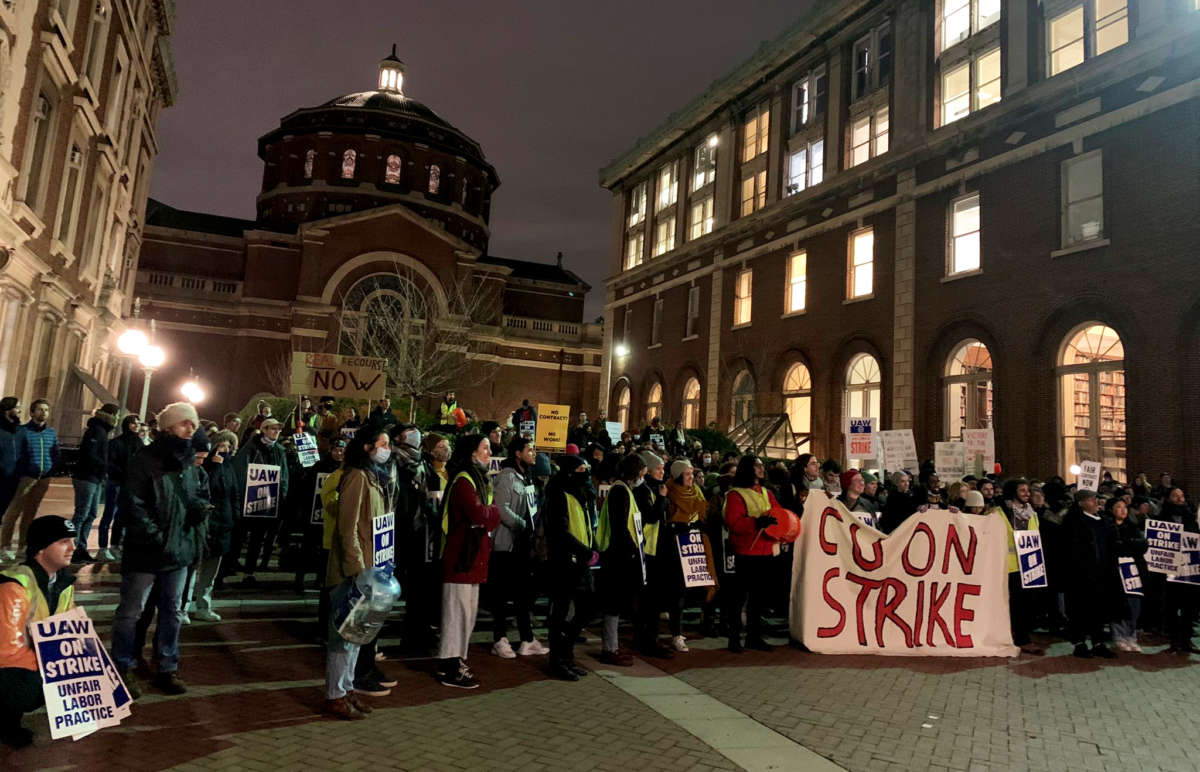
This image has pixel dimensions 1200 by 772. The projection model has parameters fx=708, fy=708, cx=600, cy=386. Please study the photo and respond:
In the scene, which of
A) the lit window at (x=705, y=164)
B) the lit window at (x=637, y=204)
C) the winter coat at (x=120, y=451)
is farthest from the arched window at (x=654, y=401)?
the winter coat at (x=120, y=451)

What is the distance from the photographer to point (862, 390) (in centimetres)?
2478

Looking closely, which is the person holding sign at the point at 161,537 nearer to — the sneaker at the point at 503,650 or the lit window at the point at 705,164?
the sneaker at the point at 503,650

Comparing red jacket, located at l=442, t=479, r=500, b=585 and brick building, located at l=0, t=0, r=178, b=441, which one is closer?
red jacket, located at l=442, t=479, r=500, b=585

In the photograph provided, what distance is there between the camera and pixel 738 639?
7.93 meters

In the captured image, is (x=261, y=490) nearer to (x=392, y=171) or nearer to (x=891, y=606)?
(x=891, y=606)

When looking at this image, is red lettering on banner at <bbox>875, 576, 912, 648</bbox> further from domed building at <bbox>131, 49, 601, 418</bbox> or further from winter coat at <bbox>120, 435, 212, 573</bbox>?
domed building at <bbox>131, 49, 601, 418</bbox>

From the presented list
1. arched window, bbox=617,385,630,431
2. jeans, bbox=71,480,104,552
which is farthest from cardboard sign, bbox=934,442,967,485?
arched window, bbox=617,385,630,431

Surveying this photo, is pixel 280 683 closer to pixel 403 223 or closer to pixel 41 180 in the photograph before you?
pixel 41 180

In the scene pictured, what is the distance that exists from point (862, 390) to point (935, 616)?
57.8 feet

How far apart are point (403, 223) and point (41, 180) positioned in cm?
2797

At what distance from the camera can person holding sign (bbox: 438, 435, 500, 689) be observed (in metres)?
6.04

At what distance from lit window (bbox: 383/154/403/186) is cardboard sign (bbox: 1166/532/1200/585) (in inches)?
1922

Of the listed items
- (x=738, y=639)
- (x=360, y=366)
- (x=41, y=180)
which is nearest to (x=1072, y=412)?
(x=738, y=639)

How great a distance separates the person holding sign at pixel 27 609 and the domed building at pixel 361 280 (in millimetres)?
28123
